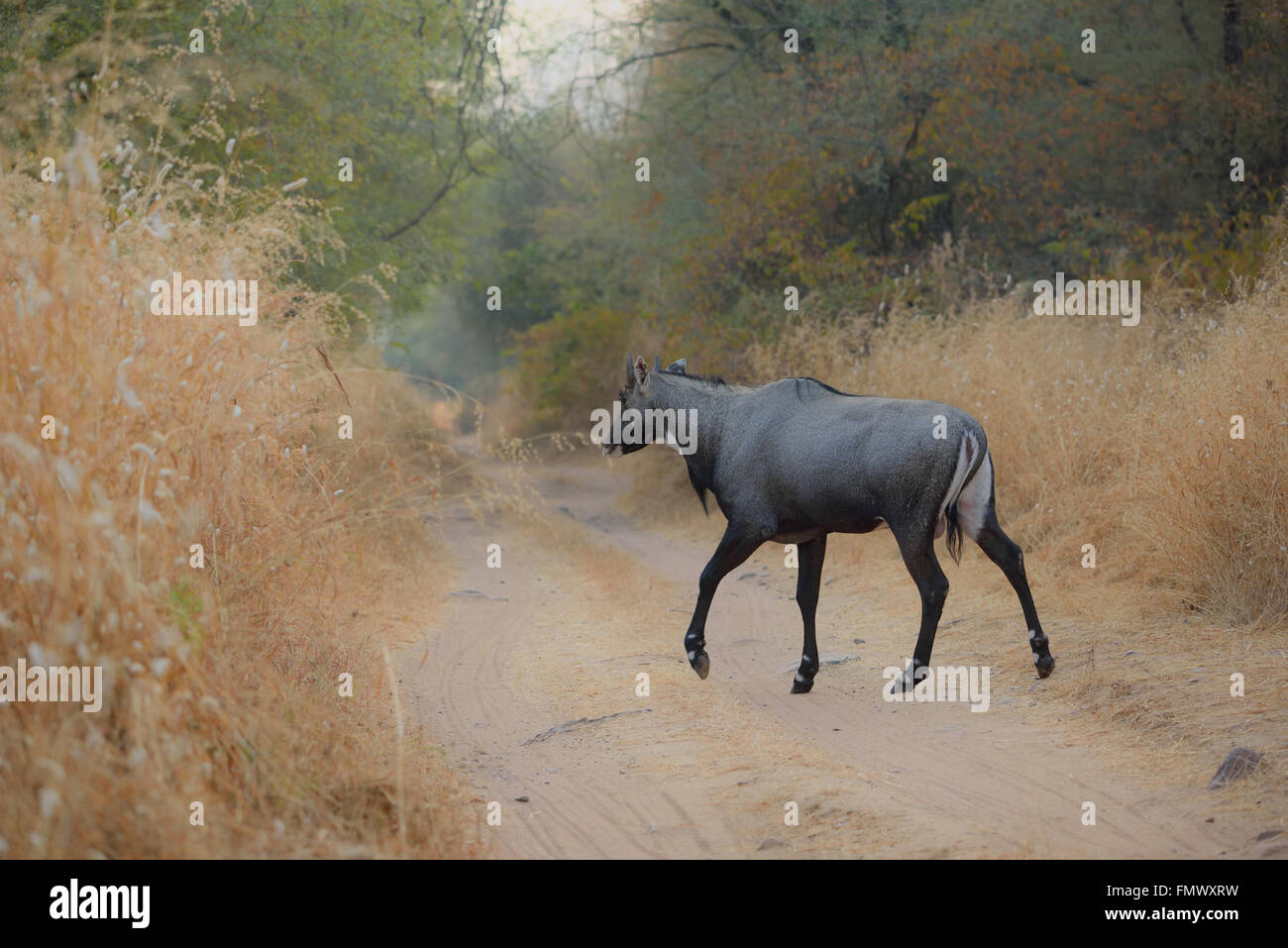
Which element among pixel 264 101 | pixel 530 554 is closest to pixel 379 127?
pixel 264 101

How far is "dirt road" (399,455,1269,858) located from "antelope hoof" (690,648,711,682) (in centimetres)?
15

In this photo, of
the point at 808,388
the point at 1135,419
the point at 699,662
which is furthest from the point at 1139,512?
the point at 699,662

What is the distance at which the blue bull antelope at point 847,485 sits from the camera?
6590 mm

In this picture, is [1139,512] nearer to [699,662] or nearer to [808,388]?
[808,388]

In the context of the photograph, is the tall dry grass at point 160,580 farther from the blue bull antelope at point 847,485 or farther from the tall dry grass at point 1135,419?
the tall dry grass at point 1135,419

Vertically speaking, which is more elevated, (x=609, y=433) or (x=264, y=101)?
(x=264, y=101)

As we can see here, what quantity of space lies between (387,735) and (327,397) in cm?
490

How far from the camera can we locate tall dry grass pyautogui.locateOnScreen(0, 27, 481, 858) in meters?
3.60

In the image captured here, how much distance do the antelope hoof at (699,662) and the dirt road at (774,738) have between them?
5.8 inches

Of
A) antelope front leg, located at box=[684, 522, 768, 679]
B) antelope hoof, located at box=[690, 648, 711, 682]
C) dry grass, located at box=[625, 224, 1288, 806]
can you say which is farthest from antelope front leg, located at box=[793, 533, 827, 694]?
dry grass, located at box=[625, 224, 1288, 806]

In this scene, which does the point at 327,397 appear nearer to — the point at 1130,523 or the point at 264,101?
the point at 264,101

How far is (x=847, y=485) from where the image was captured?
22.0 ft

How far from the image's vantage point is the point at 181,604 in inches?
176

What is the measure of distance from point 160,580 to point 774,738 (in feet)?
10.8
